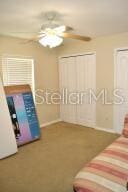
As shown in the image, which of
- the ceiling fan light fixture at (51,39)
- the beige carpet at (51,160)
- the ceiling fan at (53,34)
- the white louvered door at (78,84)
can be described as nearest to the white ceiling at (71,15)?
the ceiling fan at (53,34)

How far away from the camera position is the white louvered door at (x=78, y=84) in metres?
4.82

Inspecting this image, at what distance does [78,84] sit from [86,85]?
27cm

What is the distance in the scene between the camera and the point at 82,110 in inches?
202

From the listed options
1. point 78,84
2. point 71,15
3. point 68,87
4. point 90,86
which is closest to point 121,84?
point 90,86

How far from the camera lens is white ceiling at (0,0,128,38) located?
2.42m

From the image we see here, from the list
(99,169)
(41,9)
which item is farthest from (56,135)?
(41,9)

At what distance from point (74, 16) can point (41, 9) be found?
1.96 ft

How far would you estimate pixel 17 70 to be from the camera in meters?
4.54

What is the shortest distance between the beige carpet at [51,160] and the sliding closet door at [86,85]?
448 mm

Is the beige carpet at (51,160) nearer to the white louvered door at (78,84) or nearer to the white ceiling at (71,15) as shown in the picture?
the white louvered door at (78,84)

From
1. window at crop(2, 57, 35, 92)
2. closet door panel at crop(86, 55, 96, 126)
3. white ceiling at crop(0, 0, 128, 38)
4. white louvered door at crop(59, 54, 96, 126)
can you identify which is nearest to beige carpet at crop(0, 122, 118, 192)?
closet door panel at crop(86, 55, 96, 126)

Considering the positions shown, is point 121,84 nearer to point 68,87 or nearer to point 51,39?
point 68,87

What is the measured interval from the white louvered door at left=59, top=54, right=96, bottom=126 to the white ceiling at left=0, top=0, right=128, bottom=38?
1.05m

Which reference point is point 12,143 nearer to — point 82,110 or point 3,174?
point 3,174
